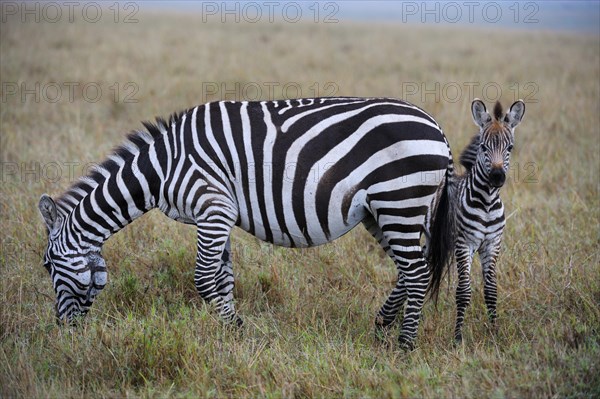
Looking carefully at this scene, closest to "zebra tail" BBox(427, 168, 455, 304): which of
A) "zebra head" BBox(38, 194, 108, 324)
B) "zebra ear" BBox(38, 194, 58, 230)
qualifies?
"zebra head" BBox(38, 194, 108, 324)

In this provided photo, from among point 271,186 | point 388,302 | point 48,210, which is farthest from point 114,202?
point 388,302

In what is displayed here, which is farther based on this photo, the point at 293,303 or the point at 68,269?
the point at 293,303

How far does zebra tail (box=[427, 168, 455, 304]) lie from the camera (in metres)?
4.74

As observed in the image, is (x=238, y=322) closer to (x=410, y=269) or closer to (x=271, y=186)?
(x=271, y=186)

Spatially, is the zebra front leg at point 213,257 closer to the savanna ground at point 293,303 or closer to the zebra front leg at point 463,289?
the savanna ground at point 293,303

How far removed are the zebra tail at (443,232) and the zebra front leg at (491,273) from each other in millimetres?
318

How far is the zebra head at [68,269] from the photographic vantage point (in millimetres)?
4871

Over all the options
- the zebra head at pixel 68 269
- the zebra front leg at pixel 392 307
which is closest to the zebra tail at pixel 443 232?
the zebra front leg at pixel 392 307

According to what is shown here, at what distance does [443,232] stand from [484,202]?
391mm

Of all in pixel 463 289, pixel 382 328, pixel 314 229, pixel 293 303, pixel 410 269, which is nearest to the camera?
pixel 410 269

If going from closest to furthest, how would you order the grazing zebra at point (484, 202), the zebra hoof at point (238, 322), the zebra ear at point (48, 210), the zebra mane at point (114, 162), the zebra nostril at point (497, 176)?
the zebra nostril at point (497, 176) < the grazing zebra at point (484, 202) < the zebra ear at point (48, 210) < the zebra hoof at point (238, 322) < the zebra mane at point (114, 162)

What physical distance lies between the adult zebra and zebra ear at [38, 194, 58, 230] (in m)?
0.01

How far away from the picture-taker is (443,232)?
4.75 m

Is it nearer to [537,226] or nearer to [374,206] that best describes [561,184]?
[537,226]
